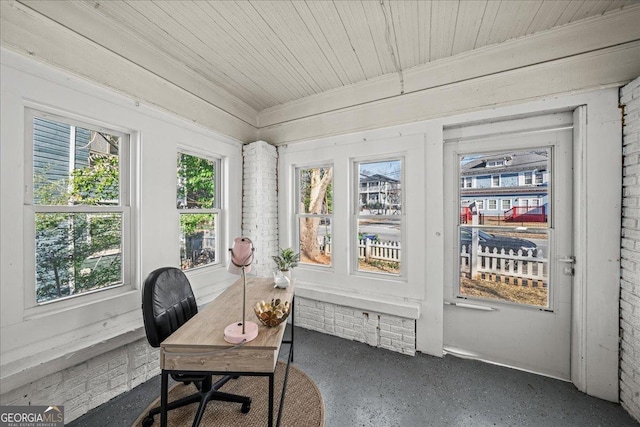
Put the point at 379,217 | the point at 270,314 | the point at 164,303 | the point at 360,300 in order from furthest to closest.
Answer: the point at 379,217 < the point at 360,300 < the point at 164,303 < the point at 270,314

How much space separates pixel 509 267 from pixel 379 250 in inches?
50.3

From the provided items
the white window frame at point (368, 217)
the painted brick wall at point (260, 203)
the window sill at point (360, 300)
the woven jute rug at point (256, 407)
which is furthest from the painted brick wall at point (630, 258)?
the painted brick wall at point (260, 203)

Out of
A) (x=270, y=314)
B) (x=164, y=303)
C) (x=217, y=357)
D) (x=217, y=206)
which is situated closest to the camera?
(x=217, y=357)

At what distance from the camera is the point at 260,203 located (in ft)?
10.6

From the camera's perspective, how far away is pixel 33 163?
1.66 meters

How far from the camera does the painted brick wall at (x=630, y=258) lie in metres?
1.76

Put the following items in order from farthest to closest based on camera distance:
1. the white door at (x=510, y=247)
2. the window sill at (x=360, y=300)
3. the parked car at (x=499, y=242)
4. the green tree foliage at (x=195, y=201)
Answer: the green tree foliage at (x=195, y=201)
the window sill at (x=360, y=300)
the parked car at (x=499, y=242)
the white door at (x=510, y=247)

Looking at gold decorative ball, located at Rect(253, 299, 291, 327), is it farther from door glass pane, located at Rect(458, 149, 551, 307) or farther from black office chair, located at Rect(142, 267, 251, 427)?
door glass pane, located at Rect(458, 149, 551, 307)

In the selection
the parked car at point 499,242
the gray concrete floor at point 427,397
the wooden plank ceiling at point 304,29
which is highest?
the wooden plank ceiling at point 304,29

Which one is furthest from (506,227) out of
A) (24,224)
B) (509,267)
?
(24,224)

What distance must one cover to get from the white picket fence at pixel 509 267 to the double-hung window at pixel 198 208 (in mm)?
2911

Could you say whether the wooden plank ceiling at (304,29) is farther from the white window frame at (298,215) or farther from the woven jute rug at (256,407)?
the woven jute rug at (256,407)

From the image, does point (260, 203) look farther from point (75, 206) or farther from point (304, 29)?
point (304, 29)

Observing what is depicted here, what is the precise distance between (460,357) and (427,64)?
304 cm
